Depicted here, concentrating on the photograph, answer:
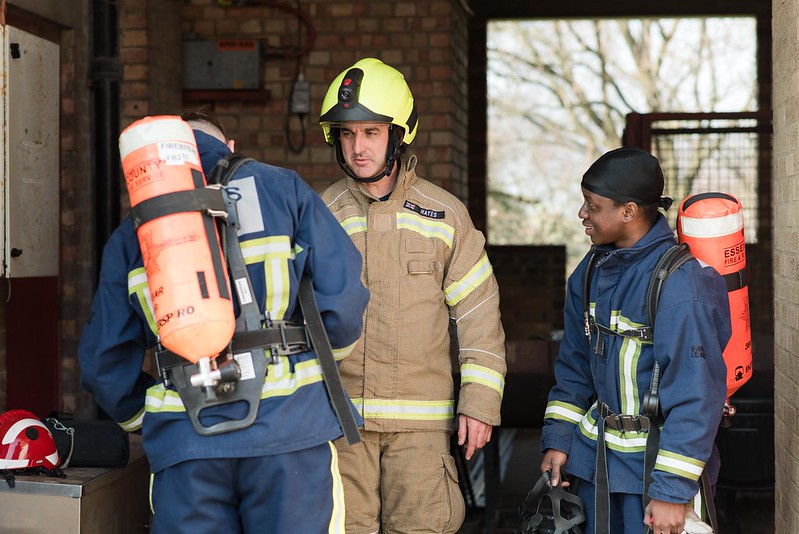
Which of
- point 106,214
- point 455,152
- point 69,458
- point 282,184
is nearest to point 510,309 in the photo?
point 455,152

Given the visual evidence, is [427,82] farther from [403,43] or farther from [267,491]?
[267,491]

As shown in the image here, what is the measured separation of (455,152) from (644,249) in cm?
348

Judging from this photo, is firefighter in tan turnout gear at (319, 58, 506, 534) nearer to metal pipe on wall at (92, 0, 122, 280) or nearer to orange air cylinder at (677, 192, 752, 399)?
orange air cylinder at (677, 192, 752, 399)

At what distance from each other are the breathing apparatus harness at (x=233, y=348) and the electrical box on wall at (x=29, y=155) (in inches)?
86.8

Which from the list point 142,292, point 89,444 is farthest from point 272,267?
point 89,444

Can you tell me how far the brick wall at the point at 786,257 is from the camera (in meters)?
3.32

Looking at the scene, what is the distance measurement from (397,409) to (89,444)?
1.13 meters

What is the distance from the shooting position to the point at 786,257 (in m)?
3.46

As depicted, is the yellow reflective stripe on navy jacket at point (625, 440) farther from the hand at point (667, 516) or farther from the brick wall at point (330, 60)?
the brick wall at point (330, 60)

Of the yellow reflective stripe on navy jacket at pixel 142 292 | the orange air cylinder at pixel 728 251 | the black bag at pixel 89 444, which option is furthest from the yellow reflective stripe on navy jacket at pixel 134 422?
the orange air cylinder at pixel 728 251

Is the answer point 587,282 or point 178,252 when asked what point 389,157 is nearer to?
point 587,282

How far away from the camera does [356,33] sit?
6.32 metres

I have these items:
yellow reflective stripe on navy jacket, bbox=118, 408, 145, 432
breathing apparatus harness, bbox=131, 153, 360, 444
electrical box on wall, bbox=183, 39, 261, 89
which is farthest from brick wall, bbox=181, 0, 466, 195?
breathing apparatus harness, bbox=131, 153, 360, 444

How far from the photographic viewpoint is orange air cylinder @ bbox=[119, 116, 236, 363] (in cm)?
228
